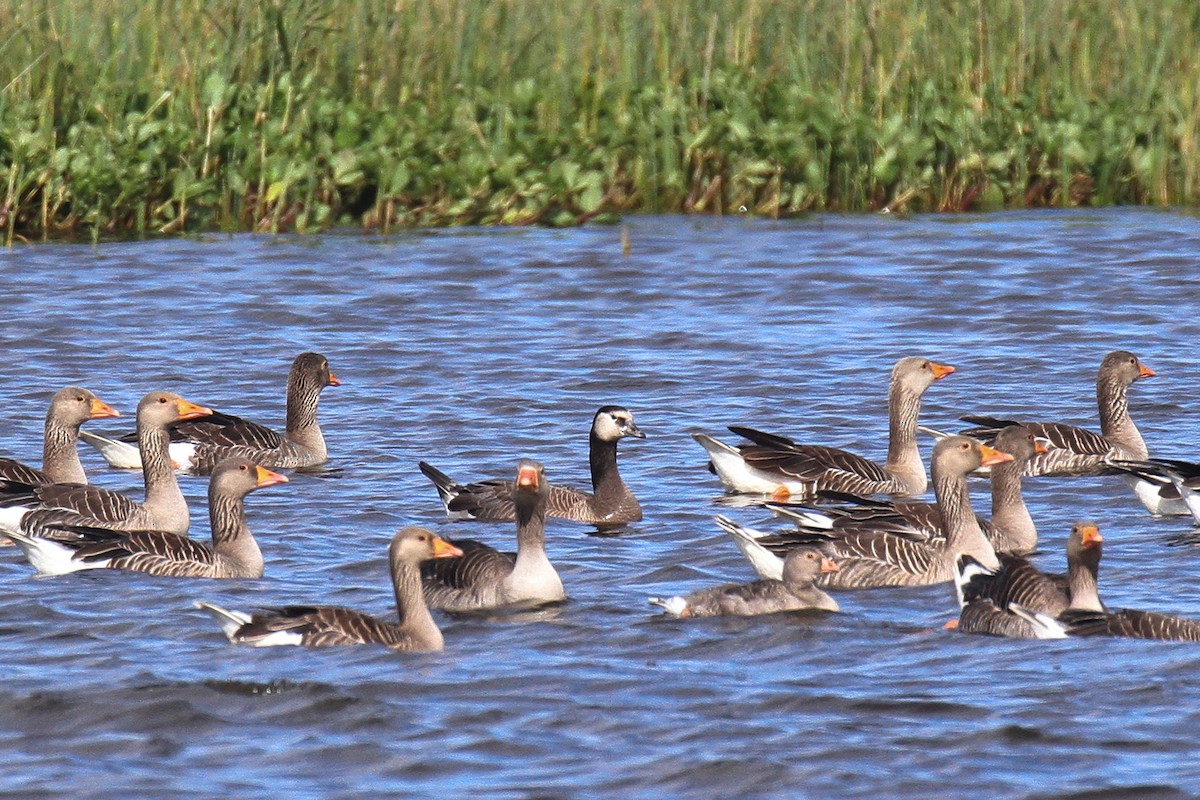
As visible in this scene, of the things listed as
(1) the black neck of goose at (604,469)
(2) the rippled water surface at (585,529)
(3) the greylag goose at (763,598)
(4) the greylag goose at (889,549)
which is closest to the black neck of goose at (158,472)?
(2) the rippled water surface at (585,529)

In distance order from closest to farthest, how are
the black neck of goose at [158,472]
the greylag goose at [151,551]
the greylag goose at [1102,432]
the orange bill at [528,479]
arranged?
the orange bill at [528,479]
the greylag goose at [151,551]
the black neck of goose at [158,472]
the greylag goose at [1102,432]

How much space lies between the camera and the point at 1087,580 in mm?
9000

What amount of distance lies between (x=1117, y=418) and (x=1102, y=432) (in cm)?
25

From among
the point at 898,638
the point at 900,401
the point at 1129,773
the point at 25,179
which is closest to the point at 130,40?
the point at 25,179

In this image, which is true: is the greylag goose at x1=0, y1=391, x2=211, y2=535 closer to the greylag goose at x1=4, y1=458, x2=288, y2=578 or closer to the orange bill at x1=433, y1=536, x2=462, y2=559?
the greylag goose at x1=4, y1=458, x2=288, y2=578

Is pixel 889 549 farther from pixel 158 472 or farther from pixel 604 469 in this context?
pixel 158 472

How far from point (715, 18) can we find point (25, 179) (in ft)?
23.6

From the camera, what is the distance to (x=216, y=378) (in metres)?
15.8

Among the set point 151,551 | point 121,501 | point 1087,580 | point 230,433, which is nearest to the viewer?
point 1087,580

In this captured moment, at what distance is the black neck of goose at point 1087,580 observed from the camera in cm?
897

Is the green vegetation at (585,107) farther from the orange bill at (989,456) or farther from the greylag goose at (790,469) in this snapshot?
the orange bill at (989,456)

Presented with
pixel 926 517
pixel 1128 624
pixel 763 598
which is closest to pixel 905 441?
pixel 926 517

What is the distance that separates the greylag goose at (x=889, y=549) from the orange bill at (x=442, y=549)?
1580 millimetres

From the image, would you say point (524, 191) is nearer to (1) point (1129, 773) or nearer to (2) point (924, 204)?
(2) point (924, 204)
